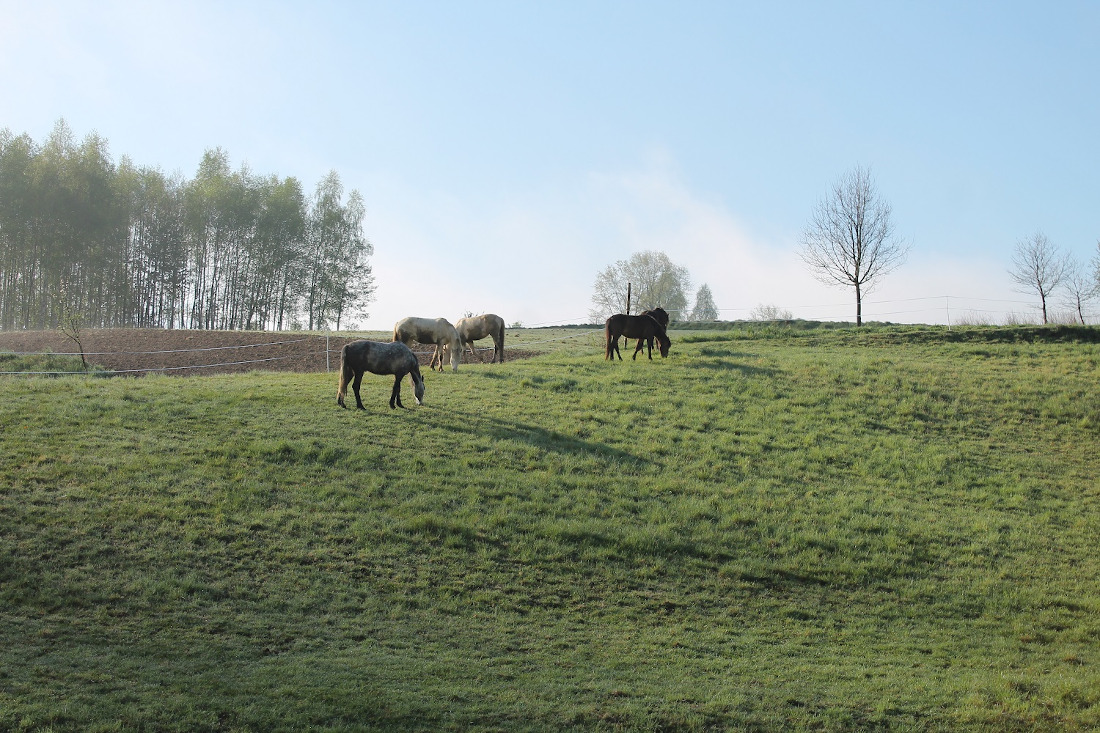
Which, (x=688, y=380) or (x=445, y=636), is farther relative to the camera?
(x=688, y=380)

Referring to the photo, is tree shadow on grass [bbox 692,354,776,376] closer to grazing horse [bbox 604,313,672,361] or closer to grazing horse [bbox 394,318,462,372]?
grazing horse [bbox 604,313,672,361]

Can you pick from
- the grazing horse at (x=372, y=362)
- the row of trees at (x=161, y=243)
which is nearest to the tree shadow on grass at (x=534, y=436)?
the grazing horse at (x=372, y=362)

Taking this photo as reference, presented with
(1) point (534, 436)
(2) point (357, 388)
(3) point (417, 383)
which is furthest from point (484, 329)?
(1) point (534, 436)

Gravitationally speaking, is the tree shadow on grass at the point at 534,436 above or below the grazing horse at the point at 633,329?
below

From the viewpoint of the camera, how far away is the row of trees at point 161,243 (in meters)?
45.4

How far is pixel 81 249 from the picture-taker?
4634 cm

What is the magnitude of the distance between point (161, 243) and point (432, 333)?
3639 centimetres

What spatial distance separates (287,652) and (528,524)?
15.6 feet

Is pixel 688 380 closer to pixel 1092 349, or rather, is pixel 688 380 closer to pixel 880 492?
pixel 880 492

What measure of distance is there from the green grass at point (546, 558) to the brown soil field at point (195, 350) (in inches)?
302

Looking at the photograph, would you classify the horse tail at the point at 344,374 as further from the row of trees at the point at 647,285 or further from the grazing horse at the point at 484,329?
the row of trees at the point at 647,285

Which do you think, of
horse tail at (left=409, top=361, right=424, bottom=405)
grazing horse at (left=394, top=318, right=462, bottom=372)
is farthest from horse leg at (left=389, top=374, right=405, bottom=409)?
grazing horse at (left=394, top=318, right=462, bottom=372)

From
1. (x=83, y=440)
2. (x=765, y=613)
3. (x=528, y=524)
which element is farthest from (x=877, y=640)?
(x=83, y=440)

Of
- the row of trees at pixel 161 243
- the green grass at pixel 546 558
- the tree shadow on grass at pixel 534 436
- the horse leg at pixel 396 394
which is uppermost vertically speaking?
the row of trees at pixel 161 243
